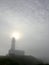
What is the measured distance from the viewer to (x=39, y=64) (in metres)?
29.7

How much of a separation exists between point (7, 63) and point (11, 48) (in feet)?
63.5

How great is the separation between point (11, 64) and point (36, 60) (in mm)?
9584

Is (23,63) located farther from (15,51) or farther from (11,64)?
(15,51)

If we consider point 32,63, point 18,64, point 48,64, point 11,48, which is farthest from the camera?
point 11,48

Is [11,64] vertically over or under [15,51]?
under

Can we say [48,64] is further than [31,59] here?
No

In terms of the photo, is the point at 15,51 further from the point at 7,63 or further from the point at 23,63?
the point at 7,63

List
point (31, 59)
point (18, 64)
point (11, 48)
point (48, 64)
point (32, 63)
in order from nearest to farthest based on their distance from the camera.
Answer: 1. point (18, 64)
2. point (48, 64)
3. point (32, 63)
4. point (31, 59)
5. point (11, 48)

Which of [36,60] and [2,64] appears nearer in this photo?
[2,64]

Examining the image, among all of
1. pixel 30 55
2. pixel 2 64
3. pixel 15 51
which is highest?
pixel 15 51

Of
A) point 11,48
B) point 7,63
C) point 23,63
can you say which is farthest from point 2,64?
point 11,48

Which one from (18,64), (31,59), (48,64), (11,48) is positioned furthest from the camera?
(11,48)

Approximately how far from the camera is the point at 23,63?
29.2 meters

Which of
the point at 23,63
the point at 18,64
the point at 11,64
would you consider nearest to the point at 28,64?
the point at 23,63
